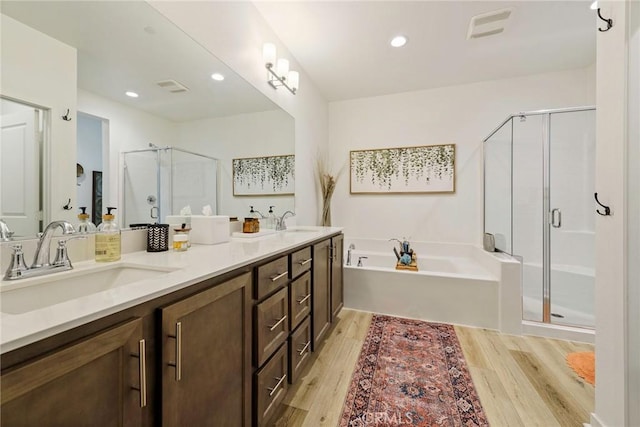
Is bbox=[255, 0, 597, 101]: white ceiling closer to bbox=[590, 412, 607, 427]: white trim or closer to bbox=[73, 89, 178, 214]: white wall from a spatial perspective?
bbox=[73, 89, 178, 214]: white wall

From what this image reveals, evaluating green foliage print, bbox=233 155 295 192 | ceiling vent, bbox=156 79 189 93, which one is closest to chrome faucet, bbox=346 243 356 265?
green foliage print, bbox=233 155 295 192

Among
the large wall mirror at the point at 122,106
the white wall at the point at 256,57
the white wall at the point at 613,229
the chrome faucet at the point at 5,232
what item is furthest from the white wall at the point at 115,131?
the white wall at the point at 613,229

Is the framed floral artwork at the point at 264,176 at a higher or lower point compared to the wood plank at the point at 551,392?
higher

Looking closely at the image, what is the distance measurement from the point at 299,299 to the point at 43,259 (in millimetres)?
1064

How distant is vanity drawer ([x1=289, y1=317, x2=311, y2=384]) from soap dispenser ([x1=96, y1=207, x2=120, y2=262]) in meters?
0.90

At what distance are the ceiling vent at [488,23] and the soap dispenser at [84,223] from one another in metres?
2.80

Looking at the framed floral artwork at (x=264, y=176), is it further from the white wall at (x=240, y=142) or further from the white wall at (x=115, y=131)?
the white wall at (x=115, y=131)

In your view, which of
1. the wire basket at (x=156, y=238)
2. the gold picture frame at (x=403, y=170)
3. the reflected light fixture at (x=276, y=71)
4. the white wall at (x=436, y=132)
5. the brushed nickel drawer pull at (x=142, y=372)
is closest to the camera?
the brushed nickel drawer pull at (x=142, y=372)

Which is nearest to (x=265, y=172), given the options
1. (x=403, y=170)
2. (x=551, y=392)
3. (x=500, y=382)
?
(x=403, y=170)

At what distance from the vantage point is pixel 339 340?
2104mm

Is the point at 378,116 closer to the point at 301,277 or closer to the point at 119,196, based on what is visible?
the point at 301,277

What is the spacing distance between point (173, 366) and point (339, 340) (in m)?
1.61

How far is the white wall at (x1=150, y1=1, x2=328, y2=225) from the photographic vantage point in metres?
1.47

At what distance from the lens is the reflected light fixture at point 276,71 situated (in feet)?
6.66
